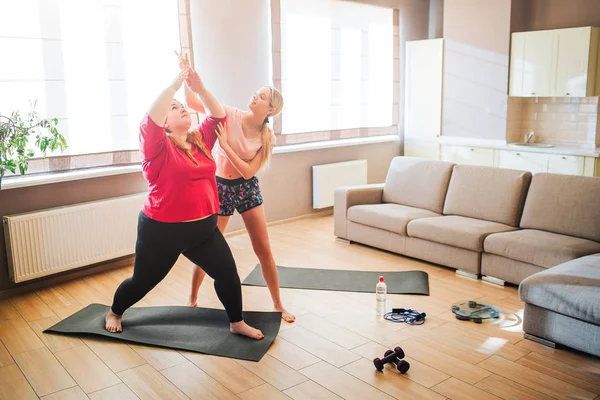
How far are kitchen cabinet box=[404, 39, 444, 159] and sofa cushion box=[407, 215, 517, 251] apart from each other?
2.67m

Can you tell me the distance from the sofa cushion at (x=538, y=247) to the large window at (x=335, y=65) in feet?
9.32

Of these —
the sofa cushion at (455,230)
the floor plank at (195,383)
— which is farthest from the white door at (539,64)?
the floor plank at (195,383)

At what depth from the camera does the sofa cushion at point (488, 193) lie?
448cm

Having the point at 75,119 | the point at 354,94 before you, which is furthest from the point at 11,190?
the point at 354,94

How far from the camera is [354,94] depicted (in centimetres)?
689

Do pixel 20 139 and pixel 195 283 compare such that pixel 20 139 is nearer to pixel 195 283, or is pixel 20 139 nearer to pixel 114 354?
pixel 195 283

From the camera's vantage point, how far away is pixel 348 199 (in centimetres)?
534

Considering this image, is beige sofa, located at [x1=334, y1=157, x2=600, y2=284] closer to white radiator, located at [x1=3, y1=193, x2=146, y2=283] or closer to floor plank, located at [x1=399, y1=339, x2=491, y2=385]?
floor plank, located at [x1=399, y1=339, x2=491, y2=385]

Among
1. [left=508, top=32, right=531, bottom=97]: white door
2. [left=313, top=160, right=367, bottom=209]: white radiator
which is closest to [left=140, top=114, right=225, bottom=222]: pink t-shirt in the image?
[left=313, top=160, right=367, bottom=209]: white radiator

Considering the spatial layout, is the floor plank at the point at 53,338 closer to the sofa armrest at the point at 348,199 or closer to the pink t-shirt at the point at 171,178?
the pink t-shirt at the point at 171,178

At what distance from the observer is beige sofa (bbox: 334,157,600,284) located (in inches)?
158

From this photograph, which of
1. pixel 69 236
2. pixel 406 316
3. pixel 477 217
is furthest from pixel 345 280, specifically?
pixel 69 236

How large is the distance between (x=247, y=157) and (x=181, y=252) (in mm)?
693

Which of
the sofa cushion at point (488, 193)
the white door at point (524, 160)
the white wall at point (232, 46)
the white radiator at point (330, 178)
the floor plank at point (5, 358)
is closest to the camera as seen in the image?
the floor plank at point (5, 358)
